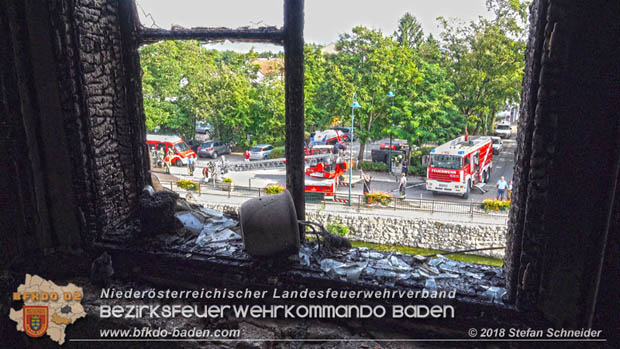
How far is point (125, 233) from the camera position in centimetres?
275

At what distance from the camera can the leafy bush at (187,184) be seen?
6.46 metres

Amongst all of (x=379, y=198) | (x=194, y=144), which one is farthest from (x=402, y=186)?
(x=194, y=144)

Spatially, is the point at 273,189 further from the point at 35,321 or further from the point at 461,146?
the point at 461,146

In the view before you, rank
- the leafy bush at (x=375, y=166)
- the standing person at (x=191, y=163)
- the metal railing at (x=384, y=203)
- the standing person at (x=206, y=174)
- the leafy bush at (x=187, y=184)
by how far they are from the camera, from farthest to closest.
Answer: the standing person at (x=191, y=163)
the standing person at (x=206, y=174)
the metal railing at (x=384, y=203)
the leafy bush at (x=187, y=184)
the leafy bush at (x=375, y=166)

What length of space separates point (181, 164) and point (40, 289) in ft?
15.9

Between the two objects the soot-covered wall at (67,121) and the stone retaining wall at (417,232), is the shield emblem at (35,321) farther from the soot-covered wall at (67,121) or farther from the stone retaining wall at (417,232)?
the stone retaining wall at (417,232)

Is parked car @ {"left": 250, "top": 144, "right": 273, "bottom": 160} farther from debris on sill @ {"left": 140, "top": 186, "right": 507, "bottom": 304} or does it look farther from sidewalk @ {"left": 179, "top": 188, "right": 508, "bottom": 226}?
debris on sill @ {"left": 140, "top": 186, "right": 507, "bottom": 304}

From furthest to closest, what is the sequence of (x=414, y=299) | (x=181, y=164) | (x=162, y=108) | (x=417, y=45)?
(x=181, y=164) → (x=162, y=108) → (x=417, y=45) → (x=414, y=299)

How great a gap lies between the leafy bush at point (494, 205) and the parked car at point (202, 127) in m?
4.47

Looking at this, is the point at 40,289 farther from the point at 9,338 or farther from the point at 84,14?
the point at 84,14

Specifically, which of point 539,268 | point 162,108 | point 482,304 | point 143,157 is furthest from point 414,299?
point 162,108

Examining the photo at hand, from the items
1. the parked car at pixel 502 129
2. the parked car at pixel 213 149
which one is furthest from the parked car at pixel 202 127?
the parked car at pixel 502 129

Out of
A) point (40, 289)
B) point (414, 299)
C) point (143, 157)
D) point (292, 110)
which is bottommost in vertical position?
point (40, 289)

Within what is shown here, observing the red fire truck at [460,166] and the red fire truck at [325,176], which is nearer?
the red fire truck at [460,166]
